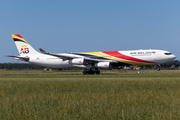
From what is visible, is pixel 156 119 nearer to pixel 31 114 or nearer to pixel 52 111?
pixel 52 111

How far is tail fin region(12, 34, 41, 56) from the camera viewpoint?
52094 mm

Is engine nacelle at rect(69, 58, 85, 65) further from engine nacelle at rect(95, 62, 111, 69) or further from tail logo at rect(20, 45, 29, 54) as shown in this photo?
tail logo at rect(20, 45, 29, 54)

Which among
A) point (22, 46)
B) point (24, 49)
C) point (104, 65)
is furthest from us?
point (22, 46)

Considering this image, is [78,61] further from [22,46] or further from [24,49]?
[22,46]

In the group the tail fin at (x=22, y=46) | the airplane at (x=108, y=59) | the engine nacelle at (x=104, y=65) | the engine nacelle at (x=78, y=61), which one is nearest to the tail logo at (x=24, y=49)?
the tail fin at (x=22, y=46)

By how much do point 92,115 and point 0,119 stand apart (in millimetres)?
2924

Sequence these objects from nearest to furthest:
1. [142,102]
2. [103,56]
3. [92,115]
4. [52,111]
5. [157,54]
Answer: [92,115] < [52,111] < [142,102] < [157,54] < [103,56]

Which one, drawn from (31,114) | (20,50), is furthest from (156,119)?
(20,50)

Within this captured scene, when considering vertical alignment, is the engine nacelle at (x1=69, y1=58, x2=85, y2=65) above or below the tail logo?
below

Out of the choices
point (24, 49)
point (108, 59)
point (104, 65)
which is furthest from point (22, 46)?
point (104, 65)

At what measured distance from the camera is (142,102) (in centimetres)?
895

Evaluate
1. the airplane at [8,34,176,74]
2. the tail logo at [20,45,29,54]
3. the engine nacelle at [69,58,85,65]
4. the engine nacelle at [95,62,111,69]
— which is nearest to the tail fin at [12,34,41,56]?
the tail logo at [20,45,29,54]

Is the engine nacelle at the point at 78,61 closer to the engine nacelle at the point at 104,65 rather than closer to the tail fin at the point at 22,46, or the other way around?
the engine nacelle at the point at 104,65

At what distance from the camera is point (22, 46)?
52.3 meters
